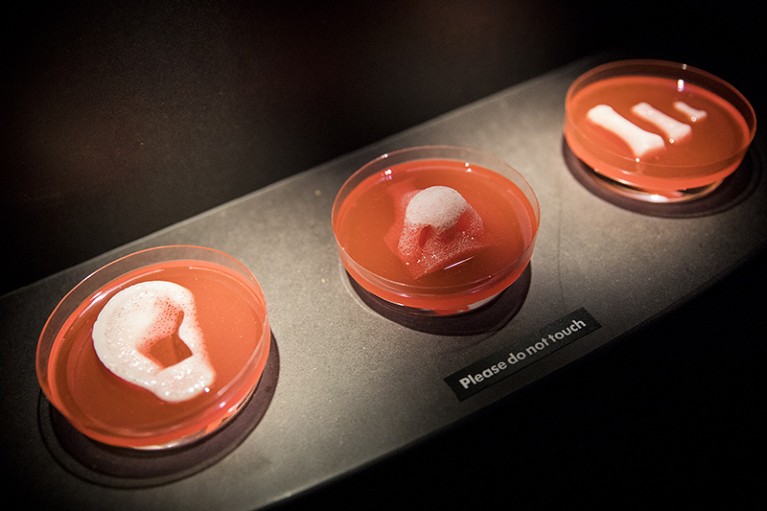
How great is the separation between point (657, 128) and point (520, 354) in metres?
0.53

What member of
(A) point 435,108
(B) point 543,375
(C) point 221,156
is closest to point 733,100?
(A) point 435,108

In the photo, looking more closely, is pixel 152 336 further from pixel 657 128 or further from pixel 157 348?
pixel 657 128

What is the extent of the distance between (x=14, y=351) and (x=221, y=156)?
0.45 metres

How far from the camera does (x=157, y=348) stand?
→ 0.86m

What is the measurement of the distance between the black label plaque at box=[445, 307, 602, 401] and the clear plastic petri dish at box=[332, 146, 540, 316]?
89mm

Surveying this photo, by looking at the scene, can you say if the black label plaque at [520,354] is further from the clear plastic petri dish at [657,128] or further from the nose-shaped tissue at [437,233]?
the clear plastic petri dish at [657,128]

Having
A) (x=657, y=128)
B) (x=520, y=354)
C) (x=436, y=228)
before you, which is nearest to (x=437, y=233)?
(x=436, y=228)

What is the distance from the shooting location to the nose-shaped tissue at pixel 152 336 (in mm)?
814

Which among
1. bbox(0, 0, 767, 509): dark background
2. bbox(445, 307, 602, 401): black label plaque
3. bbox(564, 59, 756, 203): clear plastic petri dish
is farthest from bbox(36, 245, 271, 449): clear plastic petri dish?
bbox(564, 59, 756, 203): clear plastic petri dish

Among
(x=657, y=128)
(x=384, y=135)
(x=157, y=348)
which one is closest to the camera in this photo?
(x=157, y=348)

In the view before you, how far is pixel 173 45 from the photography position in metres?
0.92

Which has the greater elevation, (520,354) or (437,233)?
(437,233)

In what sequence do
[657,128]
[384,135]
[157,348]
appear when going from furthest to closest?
[384,135] → [657,128] → [157,348]

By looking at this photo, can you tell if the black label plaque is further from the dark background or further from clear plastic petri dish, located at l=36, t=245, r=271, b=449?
clear plastic petri dish, located at l=36, t=245, r=271, b=449
